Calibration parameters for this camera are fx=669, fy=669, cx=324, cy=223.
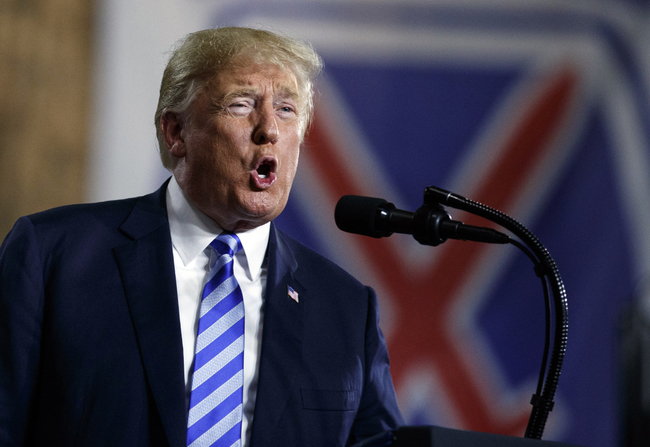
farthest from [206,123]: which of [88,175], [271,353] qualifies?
[88,175]

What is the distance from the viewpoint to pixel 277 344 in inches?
56.2

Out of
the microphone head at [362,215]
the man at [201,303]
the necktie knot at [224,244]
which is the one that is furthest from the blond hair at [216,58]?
the microphone head at [362,215]

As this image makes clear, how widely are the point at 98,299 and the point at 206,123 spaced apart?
44 cm

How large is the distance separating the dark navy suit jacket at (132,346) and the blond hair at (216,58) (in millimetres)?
222

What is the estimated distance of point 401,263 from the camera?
102 inches

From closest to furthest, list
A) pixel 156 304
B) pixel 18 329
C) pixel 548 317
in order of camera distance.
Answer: pixel 548 317
pixel 18 329
pixel 156 304

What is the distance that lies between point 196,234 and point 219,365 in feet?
1.00

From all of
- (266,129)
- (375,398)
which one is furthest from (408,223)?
(375,398)

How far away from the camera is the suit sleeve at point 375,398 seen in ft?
4.94

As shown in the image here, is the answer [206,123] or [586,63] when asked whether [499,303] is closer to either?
[586,63]

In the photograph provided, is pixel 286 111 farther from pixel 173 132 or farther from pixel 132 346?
pixel 132 346

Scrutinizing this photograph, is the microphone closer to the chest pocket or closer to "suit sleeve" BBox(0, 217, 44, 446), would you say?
the chest pocket

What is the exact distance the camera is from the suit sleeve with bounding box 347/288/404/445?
1506 millimetres

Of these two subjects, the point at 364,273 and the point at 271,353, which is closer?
the point at 271,353
